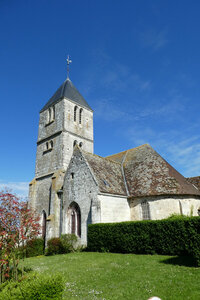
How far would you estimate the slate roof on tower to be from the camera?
29109mm

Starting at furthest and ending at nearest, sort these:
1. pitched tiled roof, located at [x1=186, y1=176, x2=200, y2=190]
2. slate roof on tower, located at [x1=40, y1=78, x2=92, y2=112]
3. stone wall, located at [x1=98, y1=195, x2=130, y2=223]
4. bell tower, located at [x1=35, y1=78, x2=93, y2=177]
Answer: slate roof on tower, located at [x1=40, y1=78, x2=92, y2=112] < bell tower, located at [x1=35, y1=78, x2=93, y2=177] < pitched tiled roof, located at [x1=186, y1=176, x2=200, y2=190] < stone wall, located at [x1=98, y1=195, x2=130, y2=223]

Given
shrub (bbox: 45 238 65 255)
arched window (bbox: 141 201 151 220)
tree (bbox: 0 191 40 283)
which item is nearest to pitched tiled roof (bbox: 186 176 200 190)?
arched window (bbox: 141 201 151 220)

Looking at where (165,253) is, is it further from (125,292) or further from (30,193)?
(30,193)

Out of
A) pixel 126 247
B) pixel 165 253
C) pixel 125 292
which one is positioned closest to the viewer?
pixel 125 292

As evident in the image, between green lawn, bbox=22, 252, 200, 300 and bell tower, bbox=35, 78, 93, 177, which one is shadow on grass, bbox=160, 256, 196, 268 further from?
bell tower, bbox=35, 78, 93, 177

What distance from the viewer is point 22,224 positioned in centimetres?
890

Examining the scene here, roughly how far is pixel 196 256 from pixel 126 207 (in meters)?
10.4

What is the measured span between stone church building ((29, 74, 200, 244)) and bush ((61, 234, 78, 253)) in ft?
2.28

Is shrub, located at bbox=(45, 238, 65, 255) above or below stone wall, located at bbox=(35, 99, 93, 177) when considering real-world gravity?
below

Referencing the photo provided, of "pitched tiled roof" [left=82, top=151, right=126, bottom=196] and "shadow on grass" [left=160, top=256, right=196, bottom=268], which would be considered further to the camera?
"pitched tiled roof" [left=82, top=151, right=126, bottom=196]

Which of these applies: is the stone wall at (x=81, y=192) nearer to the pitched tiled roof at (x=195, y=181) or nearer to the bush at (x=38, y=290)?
the bush at (x=38, y=290)

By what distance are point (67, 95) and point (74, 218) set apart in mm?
16328

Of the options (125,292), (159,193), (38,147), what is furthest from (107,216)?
(38,147)

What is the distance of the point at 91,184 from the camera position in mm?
18438
